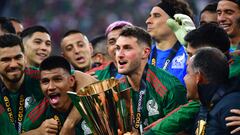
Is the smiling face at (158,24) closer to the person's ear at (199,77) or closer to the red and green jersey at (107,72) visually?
the red and green jersey at (107,72)

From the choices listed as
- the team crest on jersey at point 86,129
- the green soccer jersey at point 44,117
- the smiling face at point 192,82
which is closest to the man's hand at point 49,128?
the green soccer jersey at point 44,117

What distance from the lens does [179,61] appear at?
717 cm

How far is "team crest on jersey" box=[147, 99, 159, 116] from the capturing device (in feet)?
20.9

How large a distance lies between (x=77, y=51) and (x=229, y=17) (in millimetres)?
2228

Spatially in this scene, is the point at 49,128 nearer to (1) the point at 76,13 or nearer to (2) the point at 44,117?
(2) the point at 44,117

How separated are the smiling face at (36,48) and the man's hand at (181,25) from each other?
1.82 metres

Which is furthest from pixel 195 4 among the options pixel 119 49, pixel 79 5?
pixel 119 49

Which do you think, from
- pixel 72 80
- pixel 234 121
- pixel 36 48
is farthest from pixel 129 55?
pixel 36 48

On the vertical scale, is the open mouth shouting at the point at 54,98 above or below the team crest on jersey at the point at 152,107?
above

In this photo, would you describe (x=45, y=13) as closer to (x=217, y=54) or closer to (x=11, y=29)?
(x=11, y=29)

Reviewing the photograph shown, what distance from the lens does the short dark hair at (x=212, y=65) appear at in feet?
17.2

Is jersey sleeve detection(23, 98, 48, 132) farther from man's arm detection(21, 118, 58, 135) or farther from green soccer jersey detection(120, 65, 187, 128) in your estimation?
green soccer jersey detection(120, 65, 187, 128)

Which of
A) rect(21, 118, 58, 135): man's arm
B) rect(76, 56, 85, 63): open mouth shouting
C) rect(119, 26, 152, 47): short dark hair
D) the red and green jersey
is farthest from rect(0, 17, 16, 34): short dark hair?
rect(21, 118, 58, 135): man's arm

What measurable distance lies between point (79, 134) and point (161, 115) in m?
0.82
